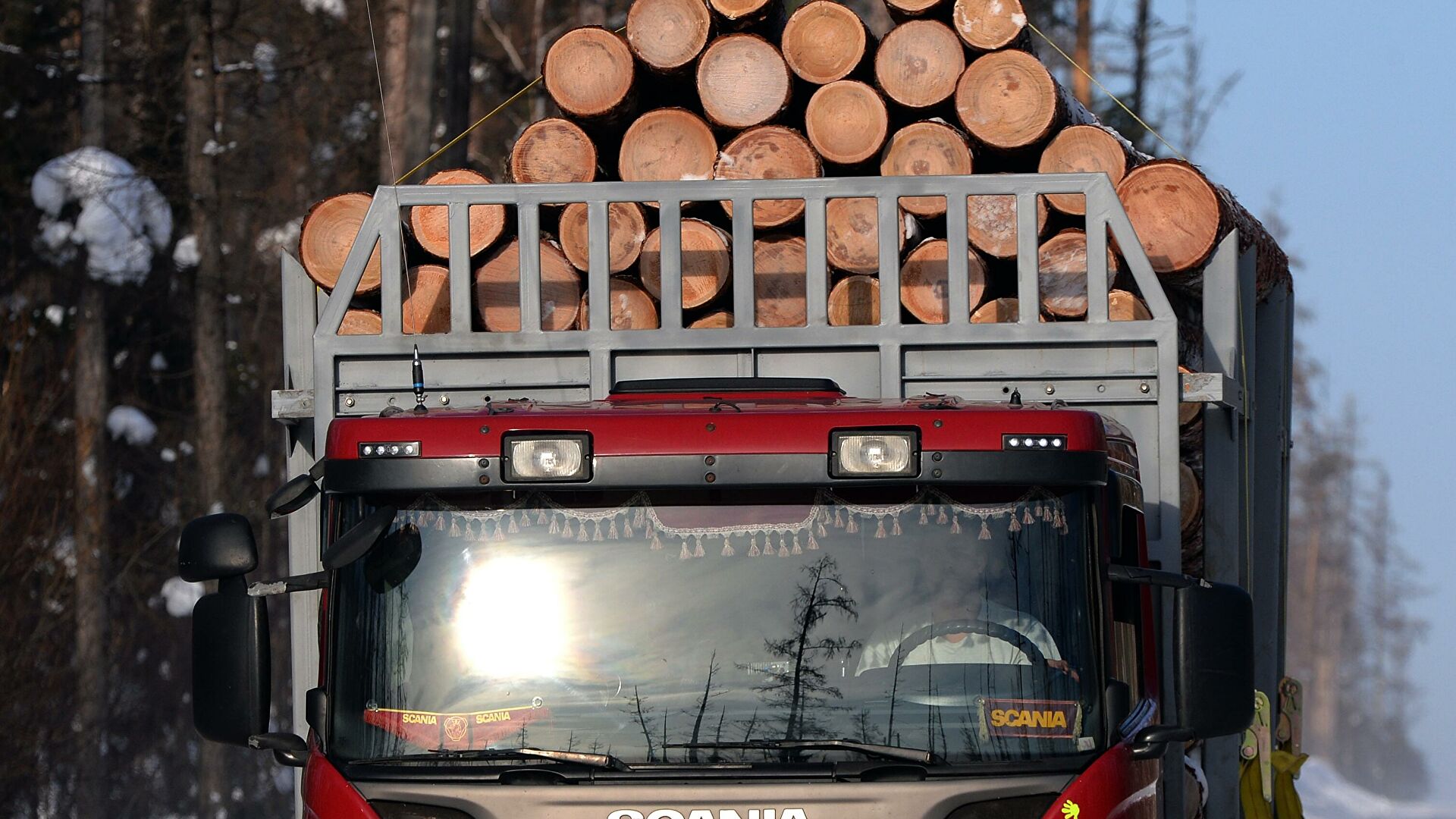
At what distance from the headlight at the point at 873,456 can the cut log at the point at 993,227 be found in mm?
2354

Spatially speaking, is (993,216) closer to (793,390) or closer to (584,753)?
(793,390)

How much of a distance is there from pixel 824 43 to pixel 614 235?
138cm

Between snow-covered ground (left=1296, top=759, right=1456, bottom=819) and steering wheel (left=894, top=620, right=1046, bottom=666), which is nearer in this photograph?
steering wheel (left=894, top=620, right=1046, bottom=666)

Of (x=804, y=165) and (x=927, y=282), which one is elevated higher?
(x=804, y=165)

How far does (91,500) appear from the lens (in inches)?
790

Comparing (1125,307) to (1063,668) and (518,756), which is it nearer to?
(1063,668)

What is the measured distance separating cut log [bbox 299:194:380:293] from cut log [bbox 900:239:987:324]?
6.12ft

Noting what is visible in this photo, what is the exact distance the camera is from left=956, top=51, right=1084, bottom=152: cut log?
25.0 ft

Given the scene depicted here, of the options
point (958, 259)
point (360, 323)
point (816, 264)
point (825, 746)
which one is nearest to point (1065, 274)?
point (958, 259)

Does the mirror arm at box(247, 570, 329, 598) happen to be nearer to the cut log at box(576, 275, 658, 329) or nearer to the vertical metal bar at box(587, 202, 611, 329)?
the vertical metal bar at box(587, 202, 611, 329)

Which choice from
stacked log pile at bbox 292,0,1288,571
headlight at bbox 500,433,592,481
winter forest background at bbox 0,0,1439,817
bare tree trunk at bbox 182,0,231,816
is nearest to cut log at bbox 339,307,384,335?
stacked log pile at bbox 292,0,1288,571

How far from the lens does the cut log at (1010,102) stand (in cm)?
761

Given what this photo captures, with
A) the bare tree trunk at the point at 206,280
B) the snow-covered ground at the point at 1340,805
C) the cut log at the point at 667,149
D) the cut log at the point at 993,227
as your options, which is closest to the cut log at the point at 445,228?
the cut log at the point at 667,149

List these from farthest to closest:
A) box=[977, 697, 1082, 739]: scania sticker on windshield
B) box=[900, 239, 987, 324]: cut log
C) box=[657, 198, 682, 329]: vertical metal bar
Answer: box=[900, 239, 987, 324]: cut log
box=[657, 198, 682, 329]: vertical metal bar
box=[977, 697, 1082, 739]: scania sticker on windshield
